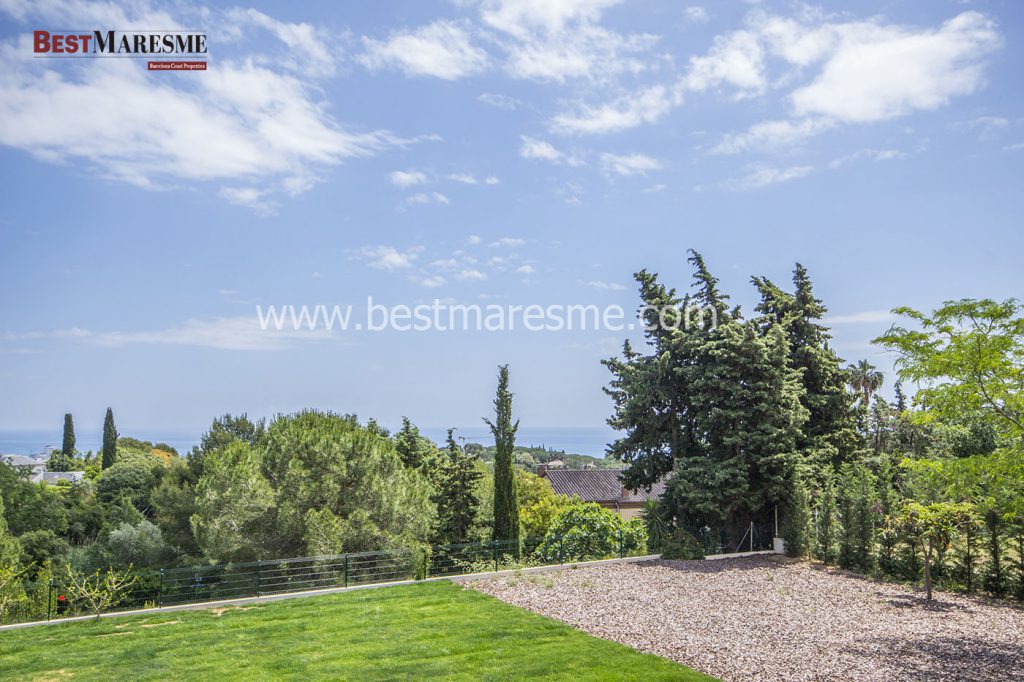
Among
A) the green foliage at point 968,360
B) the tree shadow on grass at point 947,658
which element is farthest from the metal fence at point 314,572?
the green foliage at point 968,360

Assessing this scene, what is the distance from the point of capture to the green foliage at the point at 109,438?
56.9 m

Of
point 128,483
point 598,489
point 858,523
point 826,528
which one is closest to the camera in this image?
point 858,523

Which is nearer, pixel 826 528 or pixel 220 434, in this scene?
pixel 826 528

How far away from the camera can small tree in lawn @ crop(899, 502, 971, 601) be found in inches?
533

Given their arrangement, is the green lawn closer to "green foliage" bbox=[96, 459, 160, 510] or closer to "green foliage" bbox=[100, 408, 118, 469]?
"green foliage" bbox=[96, 459, 160, 510]

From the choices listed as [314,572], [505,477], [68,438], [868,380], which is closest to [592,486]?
[868,380]

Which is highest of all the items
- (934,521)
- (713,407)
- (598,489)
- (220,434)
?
(713,407)

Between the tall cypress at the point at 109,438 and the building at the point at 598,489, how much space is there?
37016 millimetres

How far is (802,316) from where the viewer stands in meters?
23.5

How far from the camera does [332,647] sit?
10219 millimetres

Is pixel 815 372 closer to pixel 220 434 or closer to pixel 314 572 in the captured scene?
pixel 314 572

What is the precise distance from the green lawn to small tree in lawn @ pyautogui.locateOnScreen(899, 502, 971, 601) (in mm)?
7798

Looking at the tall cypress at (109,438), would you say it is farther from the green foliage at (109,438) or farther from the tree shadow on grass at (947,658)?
the tree shadow on grass at (947,658)

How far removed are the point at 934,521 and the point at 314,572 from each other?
13.6m
